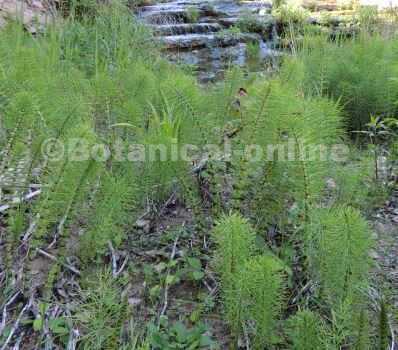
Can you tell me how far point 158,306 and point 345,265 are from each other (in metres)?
0.64

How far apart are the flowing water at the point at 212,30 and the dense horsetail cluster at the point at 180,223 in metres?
3.67

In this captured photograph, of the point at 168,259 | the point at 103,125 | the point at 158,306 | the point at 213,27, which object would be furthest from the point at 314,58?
the point at 213,27

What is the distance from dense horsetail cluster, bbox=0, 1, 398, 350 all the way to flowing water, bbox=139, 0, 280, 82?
3674 mm

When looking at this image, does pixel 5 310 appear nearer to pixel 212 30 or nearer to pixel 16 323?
pixel 16 323

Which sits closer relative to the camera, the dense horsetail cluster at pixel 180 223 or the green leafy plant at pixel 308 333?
the green leafy plant at pixel 308 333

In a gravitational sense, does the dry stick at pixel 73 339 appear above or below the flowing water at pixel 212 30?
below

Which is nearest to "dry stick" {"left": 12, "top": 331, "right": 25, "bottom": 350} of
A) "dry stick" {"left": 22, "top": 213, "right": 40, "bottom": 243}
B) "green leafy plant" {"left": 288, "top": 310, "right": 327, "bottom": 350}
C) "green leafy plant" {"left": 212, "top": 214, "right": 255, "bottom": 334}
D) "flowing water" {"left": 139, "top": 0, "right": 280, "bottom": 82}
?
"dry stick" {"left": 22, "top": 213, "right": 40, "bottom": 243}

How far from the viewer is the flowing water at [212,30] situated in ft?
21.0

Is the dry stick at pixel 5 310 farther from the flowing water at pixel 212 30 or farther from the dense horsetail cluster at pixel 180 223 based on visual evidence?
the flowing water at pixel 212 30

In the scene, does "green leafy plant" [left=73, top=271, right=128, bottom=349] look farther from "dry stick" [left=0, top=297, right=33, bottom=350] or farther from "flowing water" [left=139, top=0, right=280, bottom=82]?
"flowing water" [left=139, top=0, right=280, bottom=82]

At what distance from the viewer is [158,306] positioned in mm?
1461

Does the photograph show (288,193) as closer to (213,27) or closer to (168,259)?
(168,259)

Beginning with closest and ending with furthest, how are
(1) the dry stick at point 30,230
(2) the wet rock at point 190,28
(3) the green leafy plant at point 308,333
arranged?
1. (3) the green leafy plant at point 308,333
2. (1) the dry stick at point 30,230
3. (2) the wet rock at point 190,28

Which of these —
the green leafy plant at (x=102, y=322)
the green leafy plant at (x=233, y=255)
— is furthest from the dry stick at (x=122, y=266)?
the green leafy plant at (x=233, y=255)
